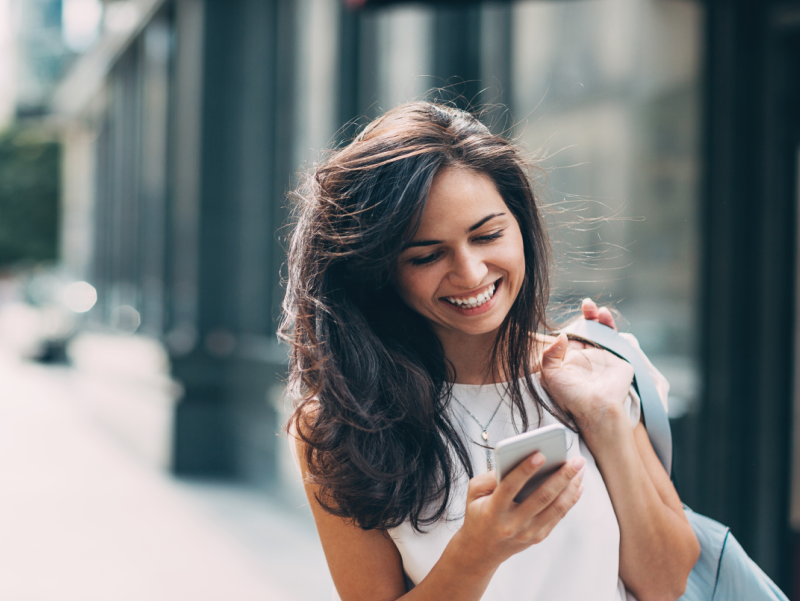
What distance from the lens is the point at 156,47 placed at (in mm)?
11266

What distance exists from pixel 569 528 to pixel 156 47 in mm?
11102

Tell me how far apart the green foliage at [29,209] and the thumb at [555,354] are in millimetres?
33915

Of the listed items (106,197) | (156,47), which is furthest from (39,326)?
(156,47)

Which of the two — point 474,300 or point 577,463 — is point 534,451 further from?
point 474,300

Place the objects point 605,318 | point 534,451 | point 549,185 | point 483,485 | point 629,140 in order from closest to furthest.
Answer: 1. point 534,451
2. point 483,485
3. point 605,318
4. point 629,140
5. point 549,185

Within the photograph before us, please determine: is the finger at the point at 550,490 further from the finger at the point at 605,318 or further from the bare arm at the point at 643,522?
the finger at the point at 605,318

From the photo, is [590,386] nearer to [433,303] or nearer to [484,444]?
[484,444]

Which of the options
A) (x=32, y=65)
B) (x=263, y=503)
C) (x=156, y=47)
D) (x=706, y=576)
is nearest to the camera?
(x=706, y=576)

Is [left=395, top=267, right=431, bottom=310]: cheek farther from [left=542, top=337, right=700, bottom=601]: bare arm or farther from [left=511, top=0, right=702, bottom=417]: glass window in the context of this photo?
[left=511, top=0, right=702, bottom=417]: glass window

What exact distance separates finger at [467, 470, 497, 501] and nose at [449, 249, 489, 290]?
42 cm

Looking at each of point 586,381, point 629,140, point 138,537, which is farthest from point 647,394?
point 138,537

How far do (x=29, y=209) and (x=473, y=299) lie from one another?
3449 cm

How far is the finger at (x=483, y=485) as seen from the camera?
1505mm

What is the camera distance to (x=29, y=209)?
106 feet
